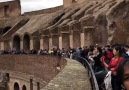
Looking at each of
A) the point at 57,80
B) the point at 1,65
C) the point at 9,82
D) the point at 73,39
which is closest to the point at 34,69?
the point at 73,39

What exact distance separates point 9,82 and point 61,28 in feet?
26.7

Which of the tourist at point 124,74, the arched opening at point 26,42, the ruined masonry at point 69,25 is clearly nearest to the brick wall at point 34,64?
the ruined masonry at point 69,25

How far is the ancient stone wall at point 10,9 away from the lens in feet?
208

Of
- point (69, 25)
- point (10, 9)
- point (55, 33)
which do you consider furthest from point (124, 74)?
point (10, 9)

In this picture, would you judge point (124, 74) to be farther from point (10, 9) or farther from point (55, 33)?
point (10, 9)

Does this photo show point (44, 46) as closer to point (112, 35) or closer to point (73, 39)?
point (73, 39)

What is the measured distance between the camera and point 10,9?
63656 millimetres

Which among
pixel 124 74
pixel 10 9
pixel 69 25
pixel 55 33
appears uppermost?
pixel 10 9

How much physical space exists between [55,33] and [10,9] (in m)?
25.7

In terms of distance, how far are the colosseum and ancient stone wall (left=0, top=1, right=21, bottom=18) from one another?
0.30m

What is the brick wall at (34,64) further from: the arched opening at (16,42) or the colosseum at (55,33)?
the arched opening at (16,42)

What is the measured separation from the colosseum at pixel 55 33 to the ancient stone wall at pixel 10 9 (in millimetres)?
302

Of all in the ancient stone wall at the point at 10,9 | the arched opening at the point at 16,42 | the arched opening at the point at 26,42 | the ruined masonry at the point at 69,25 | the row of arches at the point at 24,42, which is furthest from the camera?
the ancient stone wall at the point at 10,9

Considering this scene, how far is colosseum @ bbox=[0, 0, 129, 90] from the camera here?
24.9m
